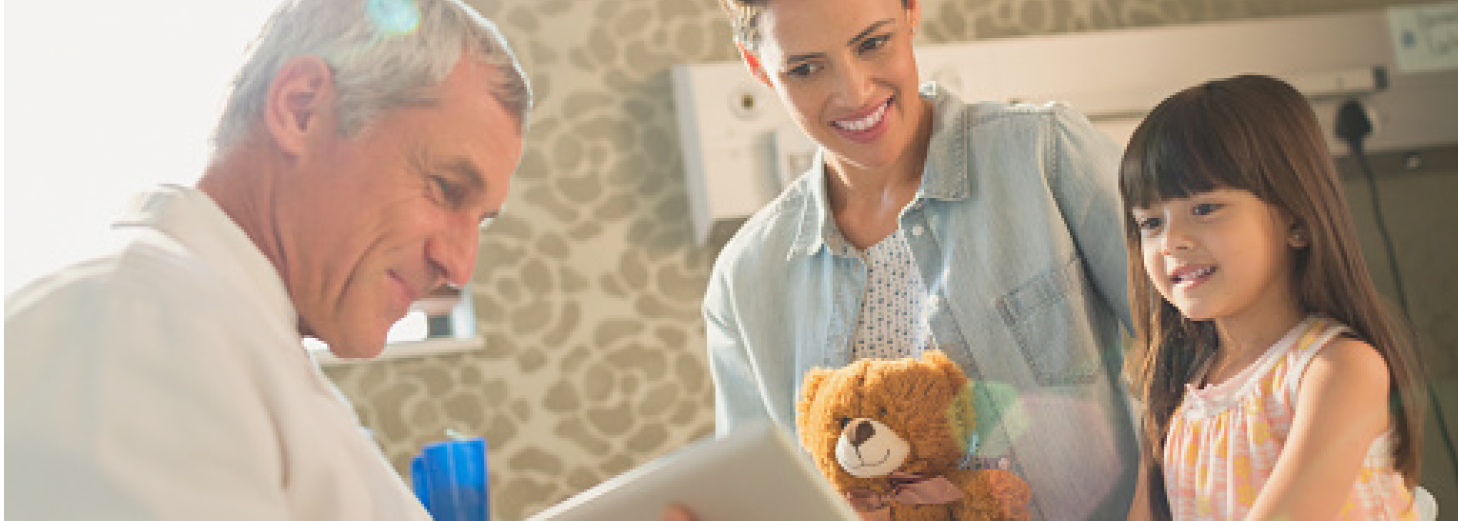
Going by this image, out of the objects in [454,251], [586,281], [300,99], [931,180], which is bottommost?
[586,281]

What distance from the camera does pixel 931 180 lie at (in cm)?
163

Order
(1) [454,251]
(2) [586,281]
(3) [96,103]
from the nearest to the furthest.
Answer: (1) [454,251]
(3) [96,103]
(2) [586,281]

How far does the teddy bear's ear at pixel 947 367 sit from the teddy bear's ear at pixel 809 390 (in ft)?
0.37

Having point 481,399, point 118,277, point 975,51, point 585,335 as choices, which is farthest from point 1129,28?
point 118,277

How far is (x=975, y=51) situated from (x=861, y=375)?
148 centimetres

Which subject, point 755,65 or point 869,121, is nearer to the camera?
point 869,121

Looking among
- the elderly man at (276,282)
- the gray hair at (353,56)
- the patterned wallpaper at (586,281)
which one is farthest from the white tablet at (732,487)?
the patterned wallpaper at (586,281)

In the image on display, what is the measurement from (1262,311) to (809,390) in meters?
0.48

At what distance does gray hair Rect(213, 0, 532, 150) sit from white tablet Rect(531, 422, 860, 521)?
0.31 metres

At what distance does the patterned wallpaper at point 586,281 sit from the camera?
2.84m

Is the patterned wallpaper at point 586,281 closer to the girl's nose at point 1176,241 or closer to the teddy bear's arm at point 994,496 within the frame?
the teddy bear's arm at point 994,496

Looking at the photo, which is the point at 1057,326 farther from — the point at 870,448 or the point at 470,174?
the point at 470,174

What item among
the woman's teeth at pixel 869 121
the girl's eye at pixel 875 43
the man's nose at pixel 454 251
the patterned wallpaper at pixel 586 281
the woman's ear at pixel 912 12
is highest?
the woman's ear at pixel 912 12

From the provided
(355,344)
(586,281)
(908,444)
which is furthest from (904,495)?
(586,281)
